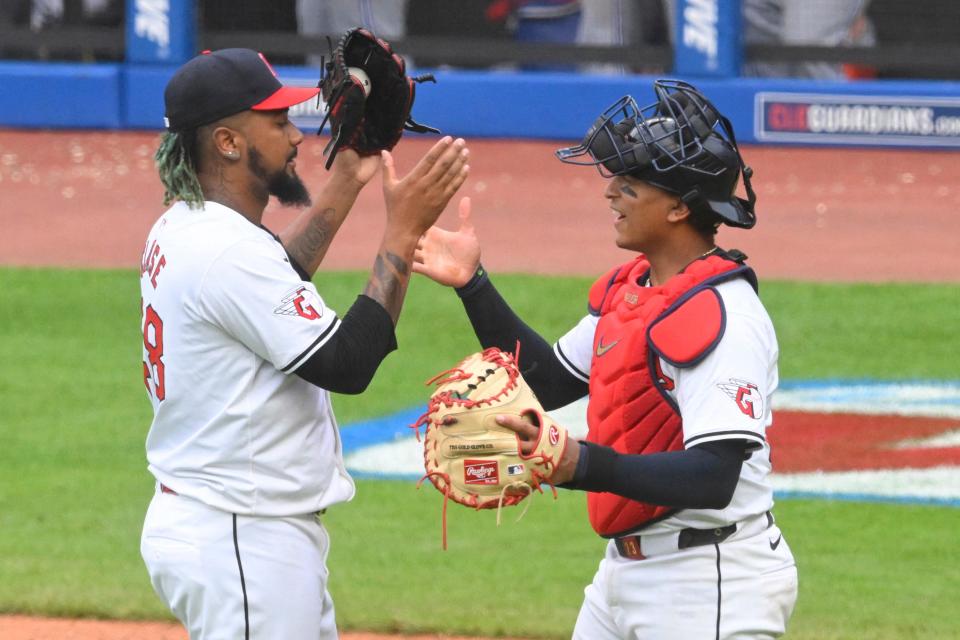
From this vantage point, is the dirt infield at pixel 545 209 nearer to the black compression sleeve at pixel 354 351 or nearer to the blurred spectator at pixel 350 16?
the blurred spectator at pixel 350 16

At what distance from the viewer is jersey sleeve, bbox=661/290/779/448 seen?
3.20m

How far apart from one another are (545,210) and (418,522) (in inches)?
268

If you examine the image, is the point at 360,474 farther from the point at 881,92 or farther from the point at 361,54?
the point at 881,92

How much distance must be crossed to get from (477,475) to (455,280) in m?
0.84

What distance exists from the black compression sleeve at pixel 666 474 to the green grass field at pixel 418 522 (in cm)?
247

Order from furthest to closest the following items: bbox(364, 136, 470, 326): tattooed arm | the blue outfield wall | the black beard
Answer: the blue outfield wall, the black beard, bbox(364, 136, 470, 326): tattooed arm

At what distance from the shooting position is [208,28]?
16.0 metres

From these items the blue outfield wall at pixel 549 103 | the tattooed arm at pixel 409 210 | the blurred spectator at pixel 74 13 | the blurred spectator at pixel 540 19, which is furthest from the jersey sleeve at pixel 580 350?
the blurred spectator at pixel 74 13

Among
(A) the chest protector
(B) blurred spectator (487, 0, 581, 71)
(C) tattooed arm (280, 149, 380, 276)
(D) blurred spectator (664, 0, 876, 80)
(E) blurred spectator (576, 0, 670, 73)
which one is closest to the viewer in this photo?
(A) the chest protector

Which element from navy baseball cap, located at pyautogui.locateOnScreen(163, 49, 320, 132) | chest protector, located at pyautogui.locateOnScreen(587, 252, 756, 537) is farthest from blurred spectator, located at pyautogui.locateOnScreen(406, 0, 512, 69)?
chest protector, located at pyautogui.locateOnScreen(587, 252, 756, 537)

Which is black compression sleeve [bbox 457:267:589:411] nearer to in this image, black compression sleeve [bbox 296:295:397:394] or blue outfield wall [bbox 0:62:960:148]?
black compression sleeve [bbox 296:295:397:394]

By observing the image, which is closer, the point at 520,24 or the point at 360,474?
the point at 360,474

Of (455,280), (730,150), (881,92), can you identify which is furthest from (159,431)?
(881,92)

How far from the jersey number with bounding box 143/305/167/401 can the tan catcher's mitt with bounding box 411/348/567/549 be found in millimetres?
654
